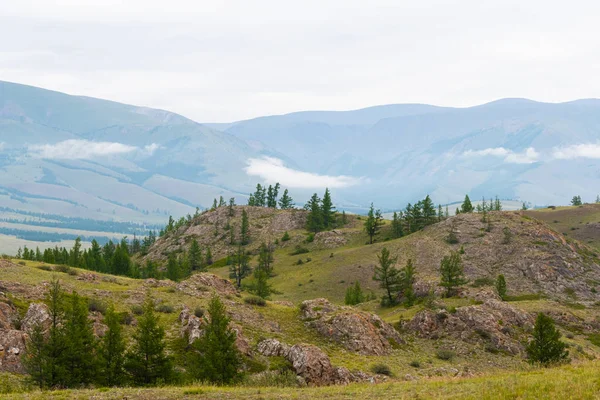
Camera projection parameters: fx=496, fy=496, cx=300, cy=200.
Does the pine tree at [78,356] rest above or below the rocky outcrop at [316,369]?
above

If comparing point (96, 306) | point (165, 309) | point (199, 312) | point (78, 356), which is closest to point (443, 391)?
point (78, 356)

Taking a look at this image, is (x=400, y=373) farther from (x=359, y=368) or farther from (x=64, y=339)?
(x=64, y=339)

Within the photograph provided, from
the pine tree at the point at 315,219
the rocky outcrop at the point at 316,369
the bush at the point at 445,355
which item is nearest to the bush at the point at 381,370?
the rocky outcrop at the point at 316,369

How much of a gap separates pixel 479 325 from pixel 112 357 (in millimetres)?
47539

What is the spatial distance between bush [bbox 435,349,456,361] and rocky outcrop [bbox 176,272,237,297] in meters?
28.4

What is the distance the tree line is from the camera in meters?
35.9

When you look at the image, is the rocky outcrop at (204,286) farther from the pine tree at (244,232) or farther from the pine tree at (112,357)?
the pine tree at (244,232)

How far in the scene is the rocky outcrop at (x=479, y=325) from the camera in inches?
2511

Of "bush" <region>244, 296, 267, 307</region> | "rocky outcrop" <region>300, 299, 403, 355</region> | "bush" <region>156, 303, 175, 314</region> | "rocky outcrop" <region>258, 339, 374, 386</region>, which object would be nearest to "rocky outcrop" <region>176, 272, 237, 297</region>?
"bush" <region>244, 296, 267, 307</region>

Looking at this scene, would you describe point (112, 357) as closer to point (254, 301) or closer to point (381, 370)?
point (381, 370)

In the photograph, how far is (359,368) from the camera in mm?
47969

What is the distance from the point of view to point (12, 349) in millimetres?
40281

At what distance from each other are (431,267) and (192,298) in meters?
72.9

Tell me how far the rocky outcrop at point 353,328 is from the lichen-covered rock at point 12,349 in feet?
103
